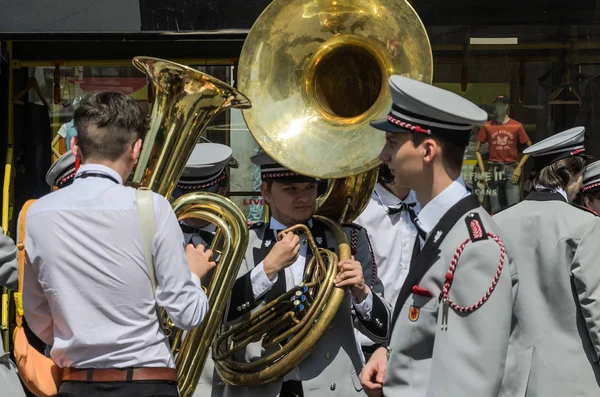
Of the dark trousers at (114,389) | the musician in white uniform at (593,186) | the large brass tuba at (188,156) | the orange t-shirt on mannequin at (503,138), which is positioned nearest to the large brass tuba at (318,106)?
the large brass tuba at (188,156)

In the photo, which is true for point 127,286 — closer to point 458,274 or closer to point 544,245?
point 458,274

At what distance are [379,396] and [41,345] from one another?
1535 mm

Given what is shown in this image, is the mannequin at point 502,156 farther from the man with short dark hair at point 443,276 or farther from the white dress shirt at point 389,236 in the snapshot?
the man with short dark hair at point 443,276

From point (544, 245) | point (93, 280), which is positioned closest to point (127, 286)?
point (93, 280)

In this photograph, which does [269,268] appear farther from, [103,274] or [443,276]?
[443,276]

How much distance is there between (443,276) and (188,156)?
1.13 metres

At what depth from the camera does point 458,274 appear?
2676mm

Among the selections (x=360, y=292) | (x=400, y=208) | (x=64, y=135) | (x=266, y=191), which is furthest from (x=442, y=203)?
(x=64, y=135)

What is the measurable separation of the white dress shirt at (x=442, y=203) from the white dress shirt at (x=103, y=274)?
738 mm

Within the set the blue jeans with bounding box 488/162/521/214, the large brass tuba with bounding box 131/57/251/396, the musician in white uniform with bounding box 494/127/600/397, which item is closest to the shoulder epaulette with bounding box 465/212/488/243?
the musician in white uniform with bounding box 494/127/600/397

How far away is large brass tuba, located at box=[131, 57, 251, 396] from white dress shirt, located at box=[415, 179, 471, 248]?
3.09 feet

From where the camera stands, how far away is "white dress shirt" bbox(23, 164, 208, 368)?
2912 millimetres

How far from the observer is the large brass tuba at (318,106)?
3740mm

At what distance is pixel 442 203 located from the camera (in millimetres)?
2840
